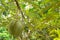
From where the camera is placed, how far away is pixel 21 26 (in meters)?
0.65

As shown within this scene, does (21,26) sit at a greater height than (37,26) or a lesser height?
lesser

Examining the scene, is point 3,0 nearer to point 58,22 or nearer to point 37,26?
point 37,26

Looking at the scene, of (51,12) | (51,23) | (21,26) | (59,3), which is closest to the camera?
(21,26)

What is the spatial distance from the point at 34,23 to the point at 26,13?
0.09 m

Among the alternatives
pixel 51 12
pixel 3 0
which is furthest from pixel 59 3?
pixel 3 0

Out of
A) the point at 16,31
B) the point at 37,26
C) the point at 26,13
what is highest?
the point at 26,13

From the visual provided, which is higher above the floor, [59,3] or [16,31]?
[59,3]

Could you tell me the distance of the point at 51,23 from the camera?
4.00 feet

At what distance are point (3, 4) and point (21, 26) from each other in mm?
530

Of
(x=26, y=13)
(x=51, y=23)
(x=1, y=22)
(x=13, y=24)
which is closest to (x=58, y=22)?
(x=51, y=23)

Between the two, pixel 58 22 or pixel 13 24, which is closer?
pixel 13 24

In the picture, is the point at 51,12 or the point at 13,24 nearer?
the point at 13,24

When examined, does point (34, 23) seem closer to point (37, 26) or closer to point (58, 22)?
point (37, 26)

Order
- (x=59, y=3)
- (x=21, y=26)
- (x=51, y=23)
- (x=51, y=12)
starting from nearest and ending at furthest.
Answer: (x=21, y=26) → (x=59, y=3) → (x=51, y=12) → (x=51, y=23)
